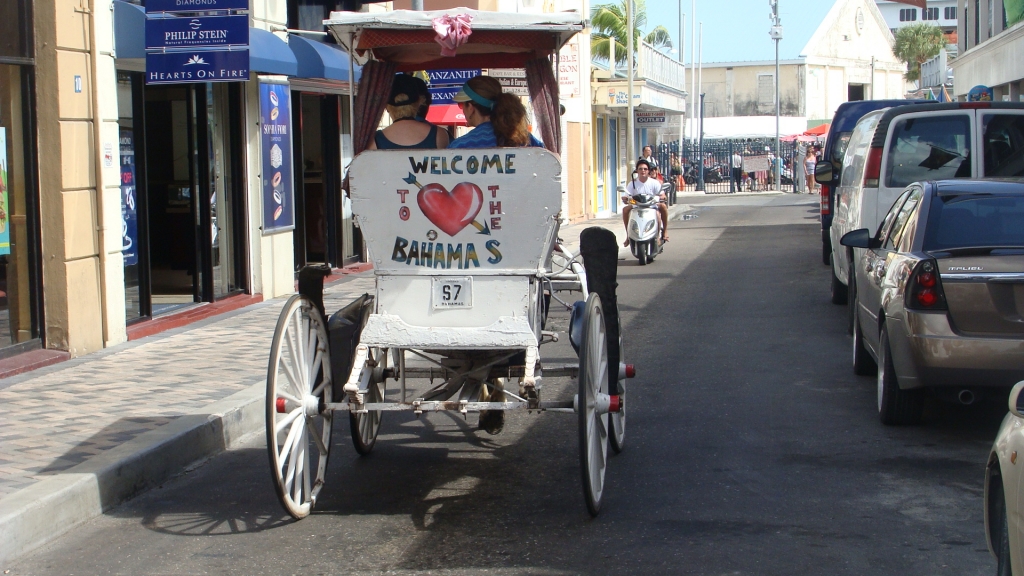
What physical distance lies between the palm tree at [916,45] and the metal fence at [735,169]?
34.3 meters

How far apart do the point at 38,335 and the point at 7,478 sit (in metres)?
4.09

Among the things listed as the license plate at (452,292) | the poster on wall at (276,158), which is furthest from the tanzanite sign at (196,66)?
the license plate at (452,292)

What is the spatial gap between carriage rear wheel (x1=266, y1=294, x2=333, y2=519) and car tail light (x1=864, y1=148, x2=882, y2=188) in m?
6.55

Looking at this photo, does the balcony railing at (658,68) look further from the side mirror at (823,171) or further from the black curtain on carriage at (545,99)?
the black curtain on carriage at (545,99)

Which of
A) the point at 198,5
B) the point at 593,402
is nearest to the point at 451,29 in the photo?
the point at 593,402

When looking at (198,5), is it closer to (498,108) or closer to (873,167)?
(498,108)

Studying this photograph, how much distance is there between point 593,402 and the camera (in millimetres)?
5473

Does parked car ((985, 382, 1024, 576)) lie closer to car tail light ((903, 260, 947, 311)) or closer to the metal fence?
car tail light ((903, 260, 947, 311))

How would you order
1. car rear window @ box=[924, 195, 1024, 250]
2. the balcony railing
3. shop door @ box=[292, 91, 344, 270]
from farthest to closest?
1. the balcony railing
2. shop door @ box=[292, 91, 344, 270]
3. car rear window @ box=[924, 195, 1024, 250]

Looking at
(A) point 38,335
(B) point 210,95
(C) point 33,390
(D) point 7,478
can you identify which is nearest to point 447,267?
(D) point 7,478

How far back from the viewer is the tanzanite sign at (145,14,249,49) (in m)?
10.6

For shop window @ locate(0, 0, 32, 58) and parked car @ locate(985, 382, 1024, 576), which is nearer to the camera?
parked car @ locate(985, 382, 1024, 576)

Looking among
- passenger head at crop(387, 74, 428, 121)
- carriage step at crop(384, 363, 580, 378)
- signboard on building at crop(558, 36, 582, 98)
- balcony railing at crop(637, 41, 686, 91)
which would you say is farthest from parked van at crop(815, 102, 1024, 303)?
balcony railing at crop(637, 41, 686, 91)

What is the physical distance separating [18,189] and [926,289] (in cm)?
701
